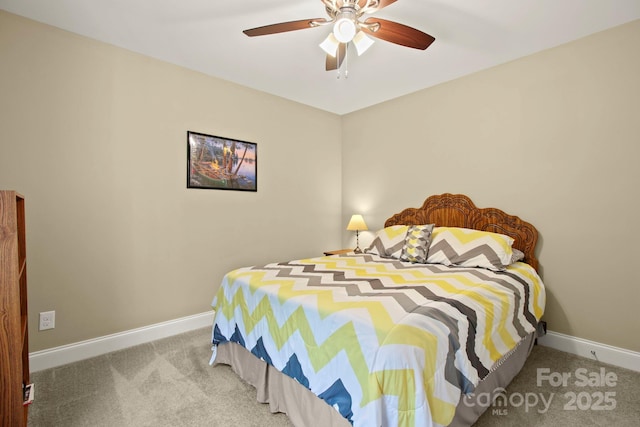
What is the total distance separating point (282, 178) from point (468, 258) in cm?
221

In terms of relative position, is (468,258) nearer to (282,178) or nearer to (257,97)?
(282,178)

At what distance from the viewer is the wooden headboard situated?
278 centimetres

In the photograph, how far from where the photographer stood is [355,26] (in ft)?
5.98

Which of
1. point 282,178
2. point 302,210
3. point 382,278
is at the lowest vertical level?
point 382,278

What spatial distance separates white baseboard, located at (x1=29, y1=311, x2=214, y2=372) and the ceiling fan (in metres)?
2.54

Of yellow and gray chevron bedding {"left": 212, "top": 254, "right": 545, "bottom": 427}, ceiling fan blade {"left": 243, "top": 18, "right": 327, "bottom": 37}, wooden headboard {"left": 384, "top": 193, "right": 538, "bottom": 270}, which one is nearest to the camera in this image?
yellow and gray chevron bedding {"left": 212, "top": 254, "right": 545, "bottom": 427}

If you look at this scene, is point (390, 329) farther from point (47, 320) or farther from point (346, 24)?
point (47, 320)

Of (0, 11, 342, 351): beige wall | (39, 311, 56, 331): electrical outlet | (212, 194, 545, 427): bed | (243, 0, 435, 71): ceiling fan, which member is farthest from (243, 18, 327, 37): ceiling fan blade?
(39, 311, 56, 331): electrical outlet

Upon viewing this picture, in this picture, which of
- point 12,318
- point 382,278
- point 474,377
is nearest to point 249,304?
point 382,278

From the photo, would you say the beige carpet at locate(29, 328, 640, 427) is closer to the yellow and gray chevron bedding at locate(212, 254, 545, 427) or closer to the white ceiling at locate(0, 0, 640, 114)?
the yellow and gray chevron bedding at locate(212, 254, 545, 427)

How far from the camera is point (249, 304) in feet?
6.70

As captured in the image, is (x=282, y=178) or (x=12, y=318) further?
(x=282, y=178)

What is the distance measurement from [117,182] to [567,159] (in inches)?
147

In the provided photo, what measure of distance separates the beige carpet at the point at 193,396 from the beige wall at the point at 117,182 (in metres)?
0.48
